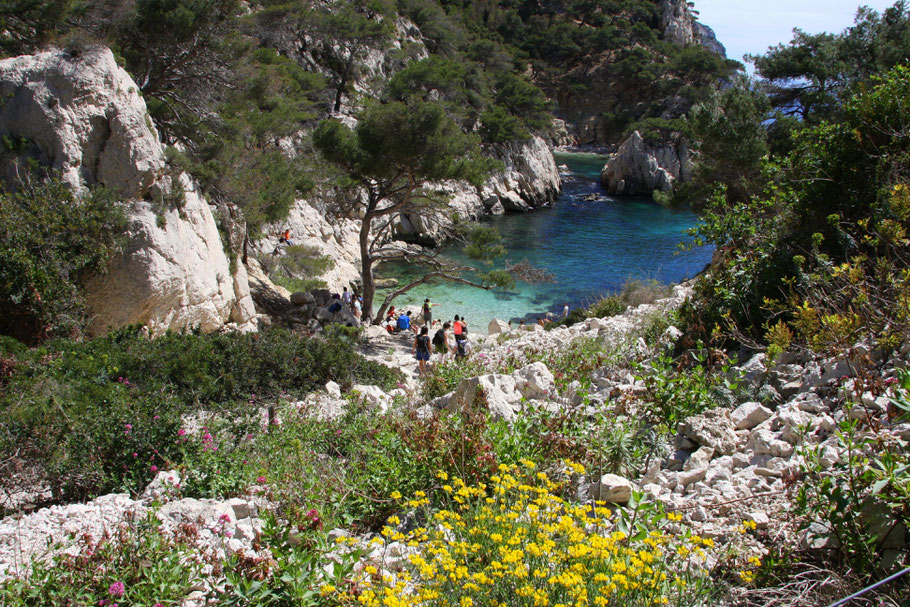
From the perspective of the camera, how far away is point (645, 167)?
53.2 meters

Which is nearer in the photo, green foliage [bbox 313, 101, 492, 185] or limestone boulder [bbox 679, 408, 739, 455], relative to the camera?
limestone boulder [bbox 679, 408, 739, 455]

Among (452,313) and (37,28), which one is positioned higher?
(37,28)

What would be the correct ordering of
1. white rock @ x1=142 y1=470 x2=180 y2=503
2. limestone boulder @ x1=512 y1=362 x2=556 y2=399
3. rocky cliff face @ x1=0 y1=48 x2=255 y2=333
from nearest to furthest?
white rock @ x1=142 y1=470 x2=180 y2=503, limestone boulder @ x1=512 y1=362 x2=556 y2=399, rocky cliff face @ x1=0 y1=48 x2=255 y2=333

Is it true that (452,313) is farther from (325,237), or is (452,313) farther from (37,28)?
(37,28)

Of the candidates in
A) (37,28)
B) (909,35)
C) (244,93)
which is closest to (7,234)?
(37,28)

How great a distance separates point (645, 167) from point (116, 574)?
56183 millimetres

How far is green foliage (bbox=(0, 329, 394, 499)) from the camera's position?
4.98 meters

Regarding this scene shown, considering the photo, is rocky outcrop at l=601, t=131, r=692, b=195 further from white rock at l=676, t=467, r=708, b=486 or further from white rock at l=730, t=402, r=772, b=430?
white rock at l=676, t=467, r=708, b=486

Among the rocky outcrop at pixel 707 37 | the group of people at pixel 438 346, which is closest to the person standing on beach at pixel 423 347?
the group of people at pixel 438 346

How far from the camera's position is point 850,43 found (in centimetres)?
2269

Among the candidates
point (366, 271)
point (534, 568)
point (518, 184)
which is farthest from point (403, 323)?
point (518, 184)

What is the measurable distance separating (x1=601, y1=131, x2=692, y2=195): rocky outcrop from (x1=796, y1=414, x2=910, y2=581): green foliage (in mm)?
53052

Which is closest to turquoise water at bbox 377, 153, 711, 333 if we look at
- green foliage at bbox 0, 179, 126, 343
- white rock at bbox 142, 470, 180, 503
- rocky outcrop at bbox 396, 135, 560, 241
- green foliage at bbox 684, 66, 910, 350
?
rocky outcrop at bbox 396, 135, 560, 241

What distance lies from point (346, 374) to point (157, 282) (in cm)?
431
